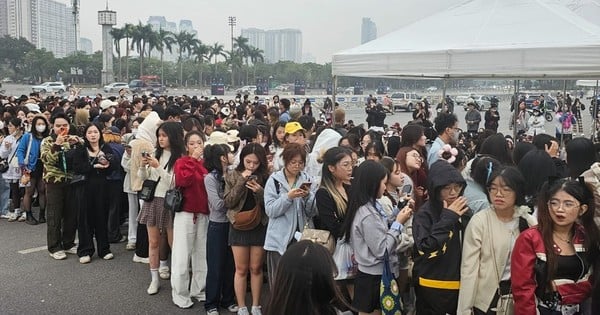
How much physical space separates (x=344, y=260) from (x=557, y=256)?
4.44ft

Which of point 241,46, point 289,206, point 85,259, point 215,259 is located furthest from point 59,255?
point 241,46

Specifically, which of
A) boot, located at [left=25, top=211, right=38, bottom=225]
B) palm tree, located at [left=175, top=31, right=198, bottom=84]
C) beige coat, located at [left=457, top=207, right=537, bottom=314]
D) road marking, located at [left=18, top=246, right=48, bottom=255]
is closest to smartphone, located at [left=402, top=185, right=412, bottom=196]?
beige coat, located at [left=457, top=207, right=537, bottom=314]

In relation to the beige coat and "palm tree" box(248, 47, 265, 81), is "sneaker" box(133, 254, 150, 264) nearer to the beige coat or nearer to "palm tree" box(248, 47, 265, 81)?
the beige coat

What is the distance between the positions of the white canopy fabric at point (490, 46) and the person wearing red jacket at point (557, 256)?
2.82 m

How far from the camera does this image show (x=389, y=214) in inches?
146

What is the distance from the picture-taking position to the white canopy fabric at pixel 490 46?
5.34 meters

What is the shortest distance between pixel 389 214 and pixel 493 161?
80 centimetres

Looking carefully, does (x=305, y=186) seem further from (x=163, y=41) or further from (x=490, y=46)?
(x=163, y=41)

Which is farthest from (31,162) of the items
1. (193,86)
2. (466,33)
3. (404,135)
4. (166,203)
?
(193,86)

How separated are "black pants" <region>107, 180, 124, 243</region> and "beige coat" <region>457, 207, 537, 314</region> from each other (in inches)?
192

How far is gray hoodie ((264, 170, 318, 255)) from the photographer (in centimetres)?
394

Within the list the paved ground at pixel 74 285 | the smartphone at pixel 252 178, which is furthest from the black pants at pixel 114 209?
the smartphone at pixel 252 178

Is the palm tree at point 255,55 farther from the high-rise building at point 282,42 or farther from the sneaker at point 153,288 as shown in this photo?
the high-rise building at point 282,42

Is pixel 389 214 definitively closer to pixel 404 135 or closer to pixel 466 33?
pixel 404 135
